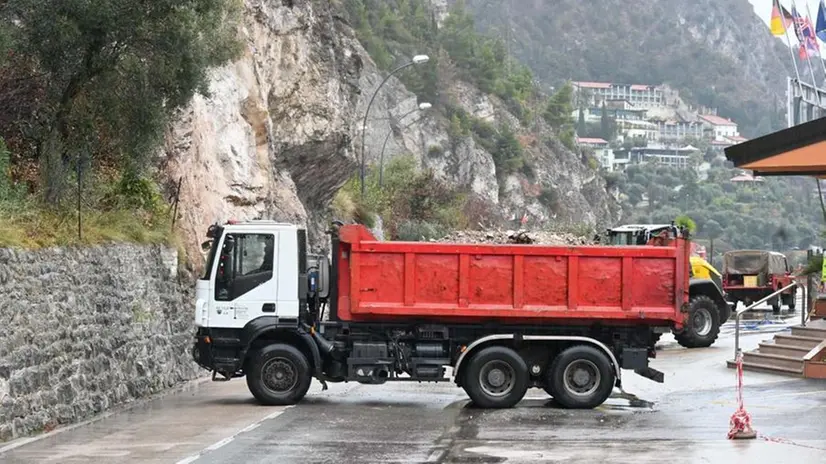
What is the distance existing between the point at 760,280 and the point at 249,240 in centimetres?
3086

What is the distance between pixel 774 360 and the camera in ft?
77.4

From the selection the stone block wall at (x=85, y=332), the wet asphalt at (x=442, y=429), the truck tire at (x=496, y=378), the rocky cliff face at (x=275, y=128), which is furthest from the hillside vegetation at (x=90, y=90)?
the truck tire at (x=496, y=378)

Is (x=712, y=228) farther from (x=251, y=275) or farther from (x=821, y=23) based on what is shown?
(x=251, y=275)

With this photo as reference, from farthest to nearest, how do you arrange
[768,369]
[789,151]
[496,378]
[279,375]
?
1. [768,369]
2. [789,151]
3. [279,375]
4. [496,378]

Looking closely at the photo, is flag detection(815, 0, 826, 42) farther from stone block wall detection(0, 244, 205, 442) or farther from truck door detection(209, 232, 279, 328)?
truck door detection(209, 232, 279, 328)

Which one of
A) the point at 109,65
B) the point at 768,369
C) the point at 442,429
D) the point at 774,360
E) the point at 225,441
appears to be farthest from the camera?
the point at 774,360

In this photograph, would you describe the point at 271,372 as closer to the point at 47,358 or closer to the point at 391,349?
the point at 391,349

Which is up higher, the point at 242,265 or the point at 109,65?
the point at 109,65

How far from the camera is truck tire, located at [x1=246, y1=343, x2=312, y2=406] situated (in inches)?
727

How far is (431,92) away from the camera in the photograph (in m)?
105

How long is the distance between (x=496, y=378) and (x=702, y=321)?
12.3 m

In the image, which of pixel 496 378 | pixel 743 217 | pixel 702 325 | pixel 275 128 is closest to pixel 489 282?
pixel 496 378

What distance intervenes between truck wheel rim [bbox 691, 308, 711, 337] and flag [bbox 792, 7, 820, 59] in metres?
35.6

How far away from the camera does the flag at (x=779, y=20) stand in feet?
197
